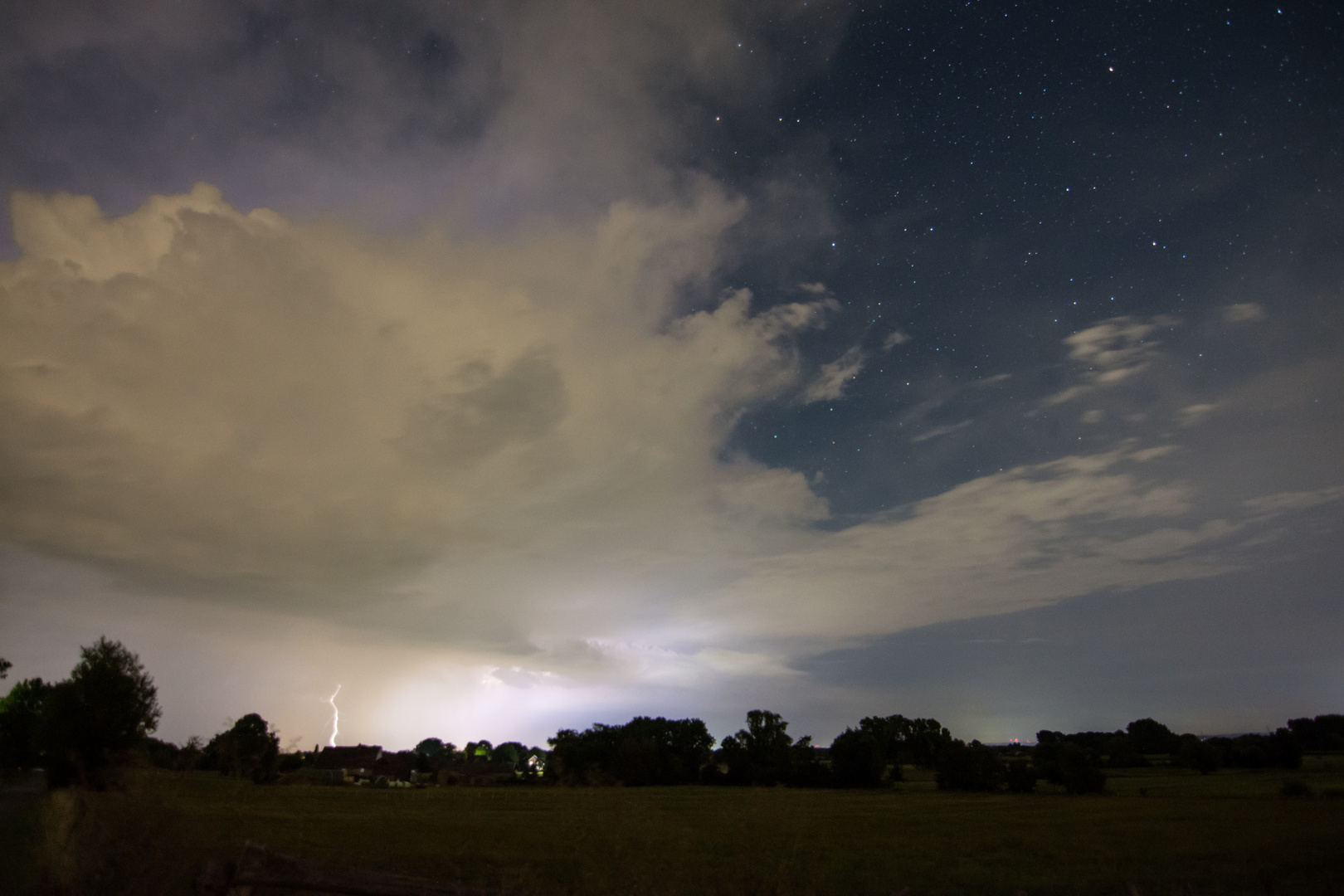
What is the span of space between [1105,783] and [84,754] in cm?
9764

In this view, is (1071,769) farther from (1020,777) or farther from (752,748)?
(752,748)

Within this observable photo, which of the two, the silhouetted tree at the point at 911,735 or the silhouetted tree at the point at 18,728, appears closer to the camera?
the silhouetted tree at the point at 18,728

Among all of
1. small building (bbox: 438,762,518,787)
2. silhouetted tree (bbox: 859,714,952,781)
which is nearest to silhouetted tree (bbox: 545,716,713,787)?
small building (bbox: 438,762,518,787)

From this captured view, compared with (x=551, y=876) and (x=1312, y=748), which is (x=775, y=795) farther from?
(x=1312, y=748)

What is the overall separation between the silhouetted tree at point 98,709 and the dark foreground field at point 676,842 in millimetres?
11016

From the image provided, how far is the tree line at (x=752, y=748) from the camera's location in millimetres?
40594

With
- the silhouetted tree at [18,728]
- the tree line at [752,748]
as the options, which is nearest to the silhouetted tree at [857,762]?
the tree line at [752,748]

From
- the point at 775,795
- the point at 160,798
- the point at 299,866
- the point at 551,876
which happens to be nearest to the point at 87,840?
the point at 160,798

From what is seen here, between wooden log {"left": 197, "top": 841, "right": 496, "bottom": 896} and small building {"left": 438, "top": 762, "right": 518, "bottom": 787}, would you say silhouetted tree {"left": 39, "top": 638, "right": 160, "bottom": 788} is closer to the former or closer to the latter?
wooden log {"left": 197, "top": 841, "right": 496, "bottom": 896}

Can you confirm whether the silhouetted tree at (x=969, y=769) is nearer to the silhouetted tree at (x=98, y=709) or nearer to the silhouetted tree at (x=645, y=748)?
the silhouetted tree at (x=645, y=748)

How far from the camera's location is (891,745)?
11812cm

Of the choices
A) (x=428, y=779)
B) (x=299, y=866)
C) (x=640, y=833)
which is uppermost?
(x=299, y=866)

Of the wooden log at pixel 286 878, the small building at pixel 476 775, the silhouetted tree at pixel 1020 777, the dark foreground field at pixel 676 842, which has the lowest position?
the small building at pixel 476 775

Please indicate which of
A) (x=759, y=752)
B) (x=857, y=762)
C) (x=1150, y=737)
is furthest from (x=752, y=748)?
(x=1150, y=737)
